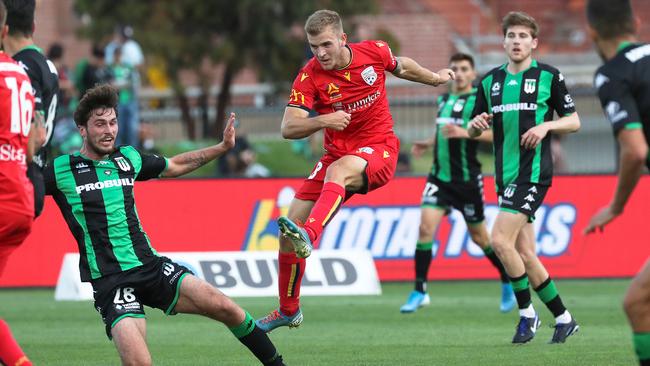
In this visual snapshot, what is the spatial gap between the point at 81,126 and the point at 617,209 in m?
3.43

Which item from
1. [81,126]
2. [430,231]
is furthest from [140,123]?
[81,126]

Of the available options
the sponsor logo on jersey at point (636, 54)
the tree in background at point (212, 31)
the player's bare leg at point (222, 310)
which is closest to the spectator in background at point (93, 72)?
the tree in background at point (212, 31)

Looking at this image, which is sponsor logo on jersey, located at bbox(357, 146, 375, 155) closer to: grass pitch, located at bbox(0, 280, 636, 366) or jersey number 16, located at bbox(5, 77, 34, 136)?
grass pitch, located at bbox(0, 280, 636, 366)

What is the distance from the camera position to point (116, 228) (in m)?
7.27

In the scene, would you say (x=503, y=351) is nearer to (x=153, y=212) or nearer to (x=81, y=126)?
Result: (x=81, y=126)

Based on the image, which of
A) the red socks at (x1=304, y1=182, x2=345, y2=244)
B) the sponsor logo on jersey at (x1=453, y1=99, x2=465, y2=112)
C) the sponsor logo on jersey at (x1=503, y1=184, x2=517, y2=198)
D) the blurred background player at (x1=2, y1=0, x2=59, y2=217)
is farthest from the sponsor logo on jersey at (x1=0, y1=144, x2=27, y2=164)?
the sponsor logo on jersey at (x1=453, y1=99, x2=465, y2=112)

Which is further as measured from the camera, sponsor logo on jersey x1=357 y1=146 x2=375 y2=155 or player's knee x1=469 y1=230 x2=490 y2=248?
player's knee x1=469 y1=230 x2=490 y2=248

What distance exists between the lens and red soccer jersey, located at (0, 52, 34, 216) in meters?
5.98

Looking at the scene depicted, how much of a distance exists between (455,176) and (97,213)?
5672 mm

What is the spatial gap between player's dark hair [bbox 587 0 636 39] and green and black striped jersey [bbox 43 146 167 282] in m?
3.14

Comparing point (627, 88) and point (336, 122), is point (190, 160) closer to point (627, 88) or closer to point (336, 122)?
point (336, 122)

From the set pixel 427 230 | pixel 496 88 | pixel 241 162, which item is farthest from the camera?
pixel 241 162

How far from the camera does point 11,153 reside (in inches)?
237

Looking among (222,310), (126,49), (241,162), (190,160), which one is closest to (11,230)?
(222,310)
